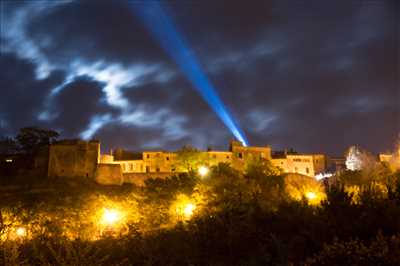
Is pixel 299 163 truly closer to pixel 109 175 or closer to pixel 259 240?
pixel 109 175

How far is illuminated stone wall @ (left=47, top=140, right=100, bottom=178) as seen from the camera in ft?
139

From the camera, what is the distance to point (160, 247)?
12.5 m

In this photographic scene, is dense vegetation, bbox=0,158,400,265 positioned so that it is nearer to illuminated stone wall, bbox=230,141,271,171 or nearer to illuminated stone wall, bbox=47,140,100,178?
illuminated stone wall, bbox=47,140,100,178

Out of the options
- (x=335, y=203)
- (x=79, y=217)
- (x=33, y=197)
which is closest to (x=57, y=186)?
(x=33, y=197)

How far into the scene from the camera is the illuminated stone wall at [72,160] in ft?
139

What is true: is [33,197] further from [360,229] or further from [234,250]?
[360,229]

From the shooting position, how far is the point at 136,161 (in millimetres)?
49438

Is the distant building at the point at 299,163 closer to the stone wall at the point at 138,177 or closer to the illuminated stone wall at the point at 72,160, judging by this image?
the stone wall at the point at 138,177

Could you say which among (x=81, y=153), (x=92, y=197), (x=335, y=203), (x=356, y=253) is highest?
(x=81, y=153)

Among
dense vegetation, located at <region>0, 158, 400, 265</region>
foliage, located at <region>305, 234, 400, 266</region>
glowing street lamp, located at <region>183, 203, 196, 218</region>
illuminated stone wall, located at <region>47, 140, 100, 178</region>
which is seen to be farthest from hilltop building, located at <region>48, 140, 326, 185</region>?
foliage, located at <region>305, 234, 400, 266</region>

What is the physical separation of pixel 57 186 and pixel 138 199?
28.2ft

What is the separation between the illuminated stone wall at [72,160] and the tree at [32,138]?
858cm

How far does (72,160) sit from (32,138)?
11234 mm

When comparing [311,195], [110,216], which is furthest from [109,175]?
[311,195]
